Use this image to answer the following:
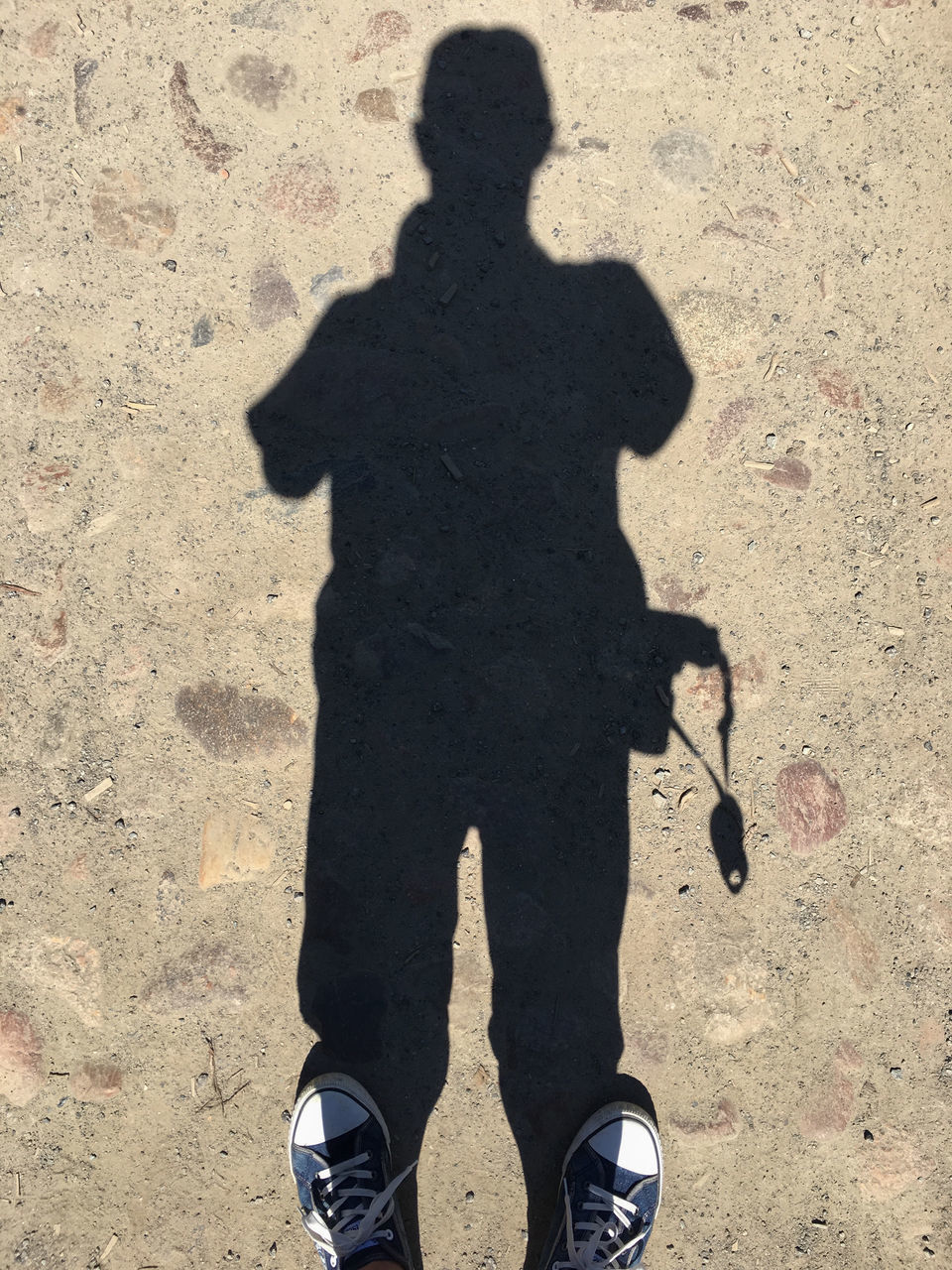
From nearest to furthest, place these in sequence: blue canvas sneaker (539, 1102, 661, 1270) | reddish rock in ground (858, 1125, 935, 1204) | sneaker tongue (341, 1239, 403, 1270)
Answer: sneaker tongue (341, 1239, 403, 1270) < blue canvas sneaker (539, 1102, 661, 1270) < reddish rock in ground (858, 1125, 935, 1204)

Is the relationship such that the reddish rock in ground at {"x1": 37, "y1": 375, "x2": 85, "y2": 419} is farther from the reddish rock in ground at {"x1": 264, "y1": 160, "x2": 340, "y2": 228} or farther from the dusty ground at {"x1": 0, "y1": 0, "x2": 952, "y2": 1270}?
the reddish rock in ground at {"x1": 264, "y1": 160, "x2": 340, "y2": 228}

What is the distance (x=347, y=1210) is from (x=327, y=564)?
8.00ft

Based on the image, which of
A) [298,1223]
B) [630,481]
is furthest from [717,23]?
[298,1223]

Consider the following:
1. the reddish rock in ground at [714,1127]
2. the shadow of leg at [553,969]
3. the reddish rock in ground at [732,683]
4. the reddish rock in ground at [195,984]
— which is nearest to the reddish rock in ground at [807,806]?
the reddish rock in ground at [732,683]

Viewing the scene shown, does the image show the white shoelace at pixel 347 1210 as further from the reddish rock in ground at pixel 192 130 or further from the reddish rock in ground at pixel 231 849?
the reddish rock in ground at pixel 192 130

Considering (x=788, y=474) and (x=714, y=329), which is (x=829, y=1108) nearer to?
(x=788, y=474)

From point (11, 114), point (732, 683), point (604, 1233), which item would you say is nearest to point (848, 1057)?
point (604, 1233)

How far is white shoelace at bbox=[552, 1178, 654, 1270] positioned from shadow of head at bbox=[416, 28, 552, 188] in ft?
13.1

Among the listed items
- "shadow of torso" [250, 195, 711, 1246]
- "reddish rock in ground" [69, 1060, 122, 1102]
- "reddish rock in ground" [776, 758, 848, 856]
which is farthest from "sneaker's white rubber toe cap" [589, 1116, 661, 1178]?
"reddish rock in ground" [69, 1060, 122, 1102]

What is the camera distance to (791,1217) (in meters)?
2.73

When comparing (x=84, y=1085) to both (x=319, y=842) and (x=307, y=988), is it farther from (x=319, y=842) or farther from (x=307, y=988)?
(x=319, y=842)

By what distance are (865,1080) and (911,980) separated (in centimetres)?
43

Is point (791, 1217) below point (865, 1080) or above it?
below

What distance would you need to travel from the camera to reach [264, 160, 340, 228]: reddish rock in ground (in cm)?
286
